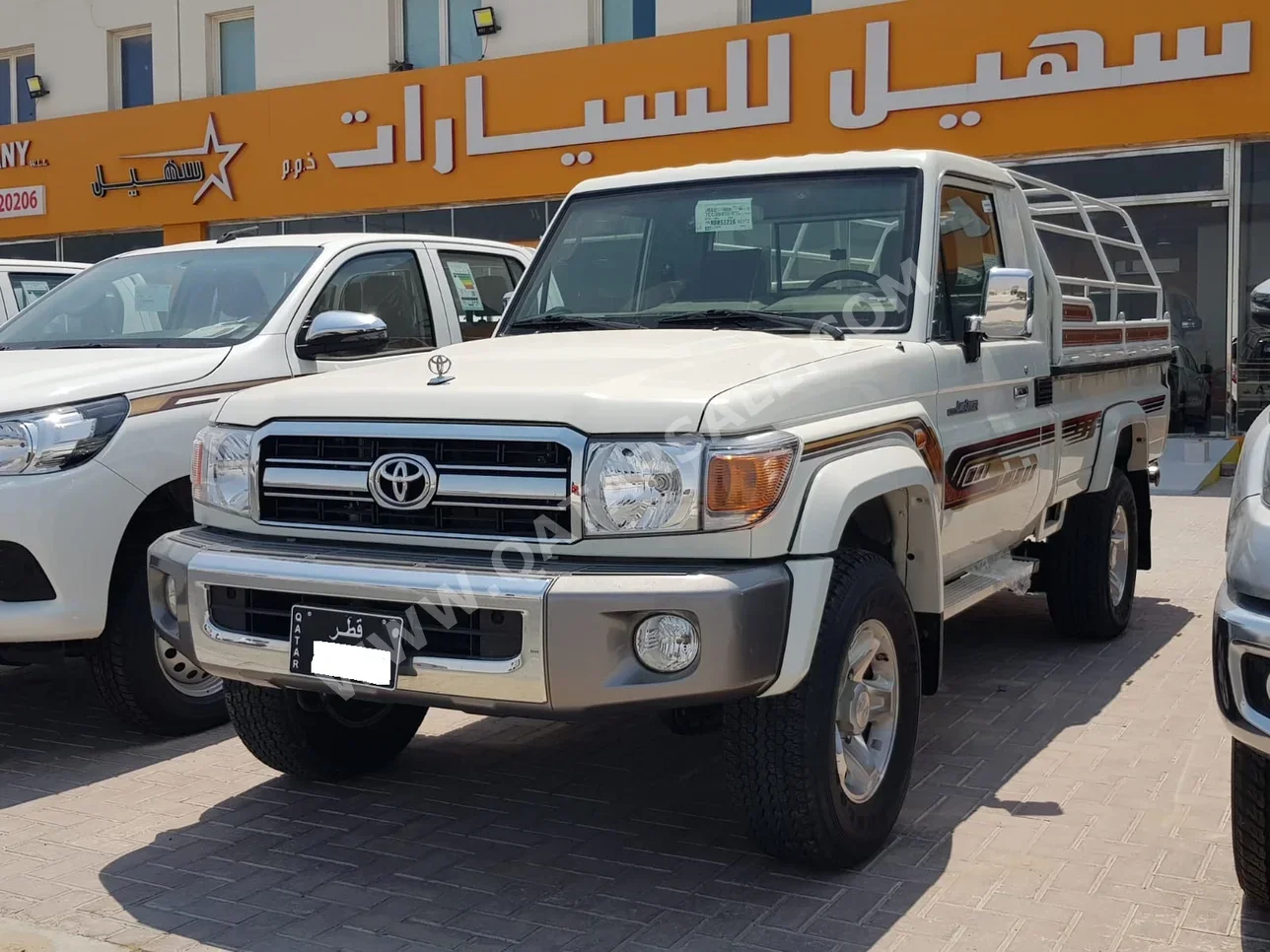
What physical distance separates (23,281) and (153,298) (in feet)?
8.14

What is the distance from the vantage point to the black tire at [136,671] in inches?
198

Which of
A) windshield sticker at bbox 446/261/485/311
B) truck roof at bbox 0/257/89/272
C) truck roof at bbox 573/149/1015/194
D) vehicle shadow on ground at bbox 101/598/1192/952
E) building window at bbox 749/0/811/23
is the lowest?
vehicle shadow on ground at bbox 101/598/1192/952

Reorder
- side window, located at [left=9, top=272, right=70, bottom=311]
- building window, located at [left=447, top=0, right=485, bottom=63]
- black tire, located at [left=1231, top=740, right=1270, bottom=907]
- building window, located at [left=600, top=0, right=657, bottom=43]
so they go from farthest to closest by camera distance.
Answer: building window, located at [left=447, top=0, right=485, bottom=63], building window, located at [left=600, top=0, right=657, bottom=43], side window, located at [left=9, top=272, right=70, bottom=311], black tire, located at [left=1231, top=740, right=1270, bottom=907]

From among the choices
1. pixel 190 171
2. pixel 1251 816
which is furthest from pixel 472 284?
pixel 190 171

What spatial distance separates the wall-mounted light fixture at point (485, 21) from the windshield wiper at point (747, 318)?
1413cm

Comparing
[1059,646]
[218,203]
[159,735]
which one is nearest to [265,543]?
[159,735]

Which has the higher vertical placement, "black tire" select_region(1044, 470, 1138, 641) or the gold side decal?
the gold side decal

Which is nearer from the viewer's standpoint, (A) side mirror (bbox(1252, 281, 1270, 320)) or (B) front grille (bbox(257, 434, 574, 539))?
(B) front grille (bbox(257, 434, 574, 539))

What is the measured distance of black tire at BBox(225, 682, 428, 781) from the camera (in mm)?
4410

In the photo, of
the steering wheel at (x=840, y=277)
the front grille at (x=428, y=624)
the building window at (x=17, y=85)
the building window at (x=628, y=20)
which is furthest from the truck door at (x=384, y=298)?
the building window at (x=17, y=85)

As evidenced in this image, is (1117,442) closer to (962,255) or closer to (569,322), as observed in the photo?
(962,255)

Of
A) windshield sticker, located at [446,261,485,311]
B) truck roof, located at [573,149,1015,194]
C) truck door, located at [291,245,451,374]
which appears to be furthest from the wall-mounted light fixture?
truck roof, located at [573,149,1015,194]

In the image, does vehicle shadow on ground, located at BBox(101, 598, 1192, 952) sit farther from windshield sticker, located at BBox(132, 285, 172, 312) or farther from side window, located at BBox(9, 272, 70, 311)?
side window, located at BBox(9, 272, 70, 311)

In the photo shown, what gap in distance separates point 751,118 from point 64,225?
464 inches
